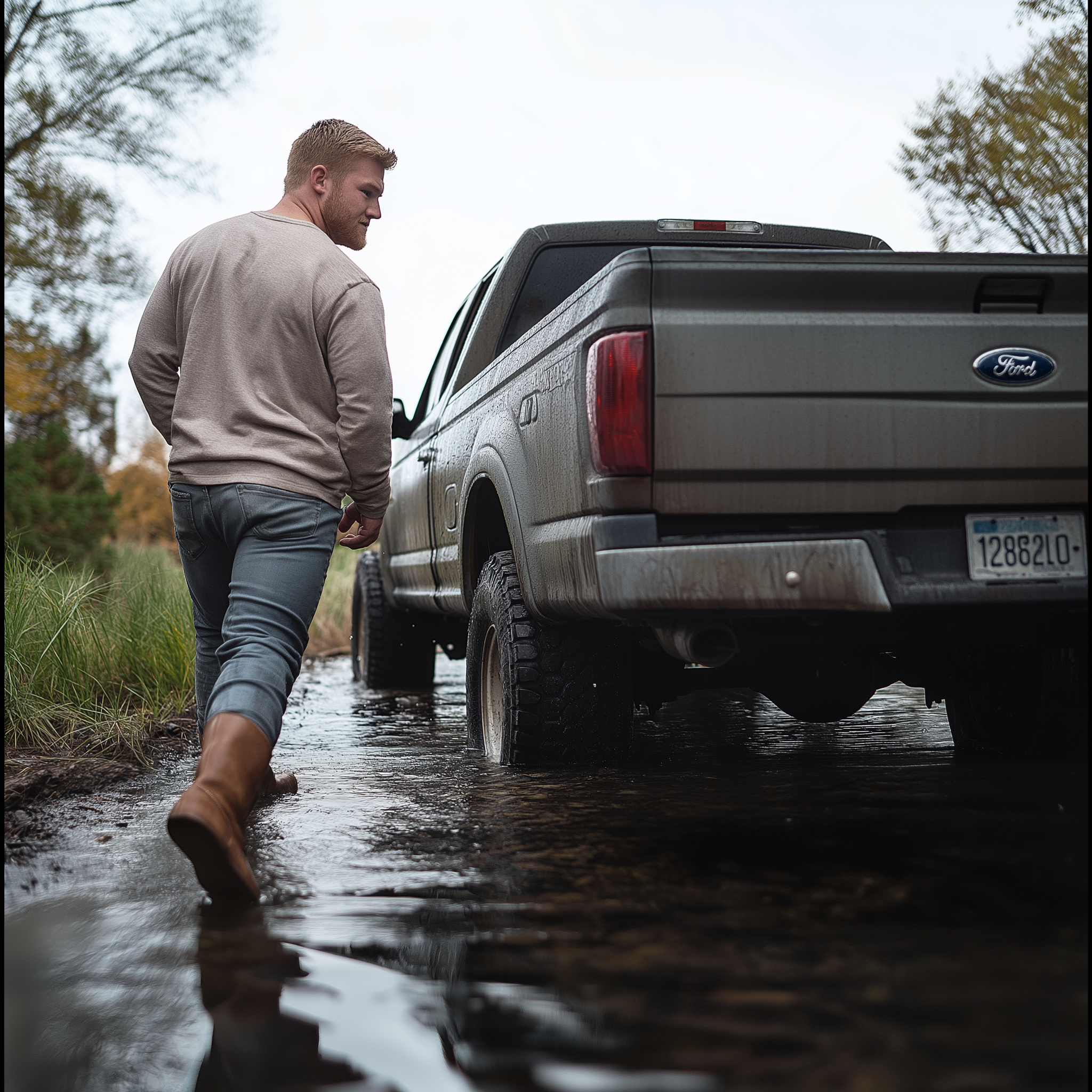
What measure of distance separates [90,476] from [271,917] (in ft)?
51.1

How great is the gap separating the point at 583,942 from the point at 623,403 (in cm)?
152

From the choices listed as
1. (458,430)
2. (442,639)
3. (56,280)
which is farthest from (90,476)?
(458,430)

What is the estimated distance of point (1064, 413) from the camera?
132 inches

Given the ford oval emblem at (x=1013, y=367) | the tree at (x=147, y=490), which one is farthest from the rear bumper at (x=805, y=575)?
the tree at (x=147, y=490)

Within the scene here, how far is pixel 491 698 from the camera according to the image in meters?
4.78

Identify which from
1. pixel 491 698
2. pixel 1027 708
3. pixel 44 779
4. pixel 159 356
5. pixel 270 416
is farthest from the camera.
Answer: pixel 491 698

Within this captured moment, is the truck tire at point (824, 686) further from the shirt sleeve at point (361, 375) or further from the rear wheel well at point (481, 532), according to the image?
the shirt sleeve at point (361, 375)

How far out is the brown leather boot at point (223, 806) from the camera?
2.60m

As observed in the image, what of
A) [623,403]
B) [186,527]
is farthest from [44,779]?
[623,403]

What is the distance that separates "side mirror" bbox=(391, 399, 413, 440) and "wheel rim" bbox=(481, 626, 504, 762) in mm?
2498

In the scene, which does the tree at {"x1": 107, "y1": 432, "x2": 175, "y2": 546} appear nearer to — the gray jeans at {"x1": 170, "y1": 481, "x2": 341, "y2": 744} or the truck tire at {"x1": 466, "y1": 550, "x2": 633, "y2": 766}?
the truck tire at {"x1": 466, "y1": 550, "x2": 633, "y2": 766}

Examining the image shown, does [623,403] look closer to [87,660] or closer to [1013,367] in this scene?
[1013,367]

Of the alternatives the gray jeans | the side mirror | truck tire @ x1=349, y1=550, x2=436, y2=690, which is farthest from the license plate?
truck tire @ x1=349, y1=550, x2=436, y2=690

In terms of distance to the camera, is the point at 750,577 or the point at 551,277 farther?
the point at 551,277
